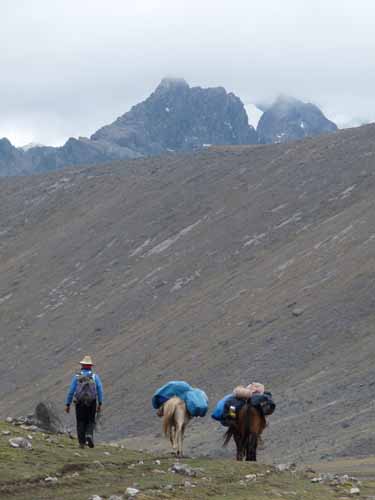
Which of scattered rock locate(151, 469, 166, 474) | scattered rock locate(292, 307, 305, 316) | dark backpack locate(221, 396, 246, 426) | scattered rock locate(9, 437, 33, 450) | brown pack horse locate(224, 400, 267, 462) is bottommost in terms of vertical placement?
scattered rock locate(151, 469, 166, 474)

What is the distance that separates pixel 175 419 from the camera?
25.2 metres

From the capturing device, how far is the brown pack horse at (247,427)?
25.3 metres

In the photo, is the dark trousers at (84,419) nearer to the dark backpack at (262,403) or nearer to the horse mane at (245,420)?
the horse mane at (245,420)

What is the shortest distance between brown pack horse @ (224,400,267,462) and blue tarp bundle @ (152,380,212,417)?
85 cm

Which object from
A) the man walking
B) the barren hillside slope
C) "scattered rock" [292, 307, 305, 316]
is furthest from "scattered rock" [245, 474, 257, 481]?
"scattered rock" [292, 307, 305, 316]

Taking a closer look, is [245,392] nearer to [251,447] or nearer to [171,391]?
[251,447]

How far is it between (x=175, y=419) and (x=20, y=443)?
372 centimetres

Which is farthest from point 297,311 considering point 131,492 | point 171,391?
point 131,492

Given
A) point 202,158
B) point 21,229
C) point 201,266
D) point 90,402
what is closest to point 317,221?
point 201,266

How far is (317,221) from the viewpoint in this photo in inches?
3661

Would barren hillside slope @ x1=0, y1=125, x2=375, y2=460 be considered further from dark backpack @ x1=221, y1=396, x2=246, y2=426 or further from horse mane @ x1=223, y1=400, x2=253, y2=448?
dark backpack @ x1=221, y1=396, x2=246, y2=426

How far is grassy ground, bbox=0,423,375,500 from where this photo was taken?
1952cm

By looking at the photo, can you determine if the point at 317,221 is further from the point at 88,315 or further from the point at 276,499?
the point at 276,499

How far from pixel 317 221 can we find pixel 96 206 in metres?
33.7
